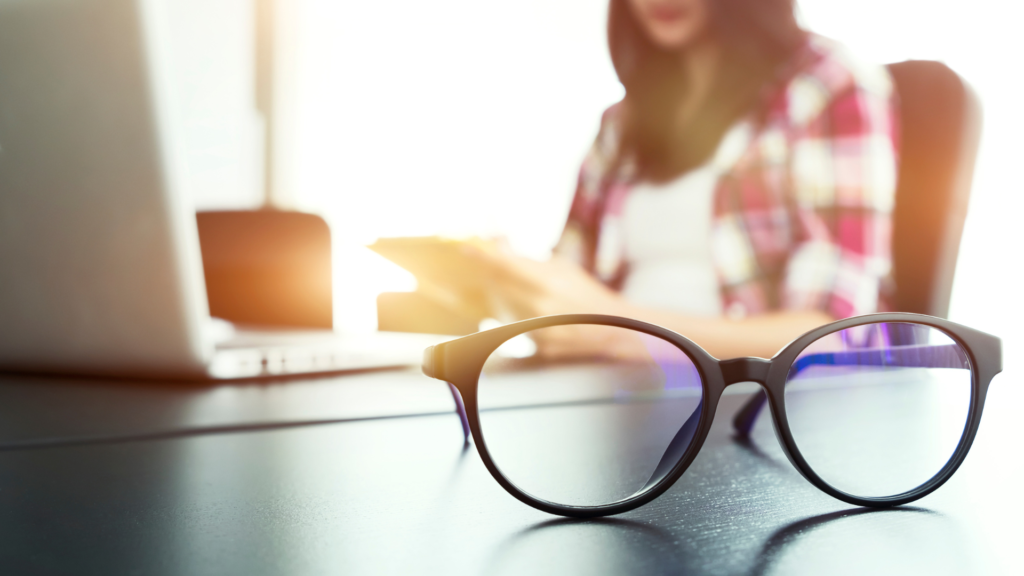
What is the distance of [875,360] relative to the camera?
0.28m

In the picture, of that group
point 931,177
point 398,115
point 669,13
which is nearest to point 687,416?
point 931,177

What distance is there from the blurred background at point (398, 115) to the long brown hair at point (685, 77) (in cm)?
57

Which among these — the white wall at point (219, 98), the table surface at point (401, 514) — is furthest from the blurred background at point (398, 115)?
the table surface at point (401, 514)

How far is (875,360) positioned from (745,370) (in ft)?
0.37

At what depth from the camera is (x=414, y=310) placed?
120cm

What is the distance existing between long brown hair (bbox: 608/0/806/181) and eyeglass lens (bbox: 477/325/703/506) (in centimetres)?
82

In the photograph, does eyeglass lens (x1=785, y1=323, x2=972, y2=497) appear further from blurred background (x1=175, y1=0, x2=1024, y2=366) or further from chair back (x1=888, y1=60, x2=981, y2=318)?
blurred background (x1=175, y1=0, x2=1024, y2=366)

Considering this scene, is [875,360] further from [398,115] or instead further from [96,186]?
[398,115]

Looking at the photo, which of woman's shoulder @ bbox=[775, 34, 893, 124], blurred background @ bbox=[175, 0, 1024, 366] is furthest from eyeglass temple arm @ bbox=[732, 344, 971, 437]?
blurred background @ bbox=[175, 0, 1024, 366]

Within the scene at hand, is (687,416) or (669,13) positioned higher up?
(669,13)

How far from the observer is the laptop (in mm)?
307

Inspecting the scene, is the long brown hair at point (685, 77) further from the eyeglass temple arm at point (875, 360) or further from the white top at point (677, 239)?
the eyeglass temple arm at point (875, 360)

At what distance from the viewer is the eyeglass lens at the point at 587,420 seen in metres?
0.21

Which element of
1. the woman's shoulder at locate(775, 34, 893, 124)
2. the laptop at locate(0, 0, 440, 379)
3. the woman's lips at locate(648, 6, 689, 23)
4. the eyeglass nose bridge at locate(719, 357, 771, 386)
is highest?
the woman's lips at locate(648, 6, 689, 23)
